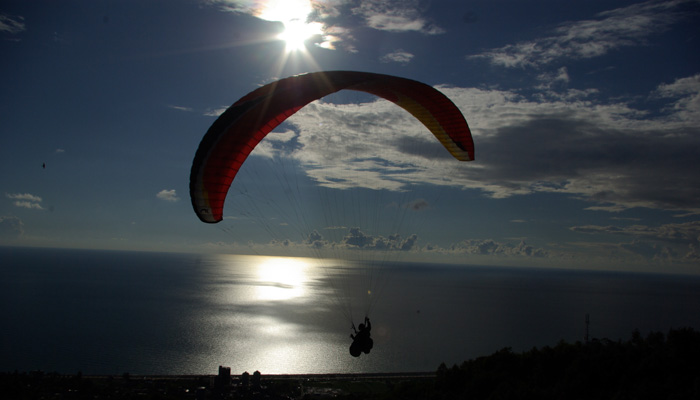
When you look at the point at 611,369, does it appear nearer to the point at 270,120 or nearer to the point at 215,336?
the point at 270,120

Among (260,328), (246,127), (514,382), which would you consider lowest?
(260,328)

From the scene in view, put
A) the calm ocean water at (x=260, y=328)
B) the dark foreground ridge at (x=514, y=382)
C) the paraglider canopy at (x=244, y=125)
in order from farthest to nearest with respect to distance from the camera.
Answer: the calm ocean water at (x=260, y=328), the dark foreground ridge at (x=514, y=382), the paraglider canopy at (x=244, y=125)

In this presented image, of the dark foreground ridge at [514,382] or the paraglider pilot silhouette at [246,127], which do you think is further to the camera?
the dark foreground ridge at [514,382]

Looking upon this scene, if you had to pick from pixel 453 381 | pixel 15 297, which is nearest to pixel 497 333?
pixel 453 381

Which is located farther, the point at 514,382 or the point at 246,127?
the point at 514,382

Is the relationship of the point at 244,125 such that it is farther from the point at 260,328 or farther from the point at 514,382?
the point at 260,328

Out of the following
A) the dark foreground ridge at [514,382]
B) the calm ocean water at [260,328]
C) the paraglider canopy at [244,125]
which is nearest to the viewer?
the paraglider canopy at [244,125]

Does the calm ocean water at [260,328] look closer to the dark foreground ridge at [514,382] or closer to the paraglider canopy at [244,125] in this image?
the dark foreground ridge at [514,382]

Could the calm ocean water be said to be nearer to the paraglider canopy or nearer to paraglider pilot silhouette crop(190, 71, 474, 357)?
paraglider pilot silhouette crop(190, 71, 474, 357)

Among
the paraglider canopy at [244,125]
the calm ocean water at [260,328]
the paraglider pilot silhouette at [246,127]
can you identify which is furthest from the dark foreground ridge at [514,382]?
the paraglider canopy at [244,125]

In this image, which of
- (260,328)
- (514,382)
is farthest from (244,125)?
(260,328)
